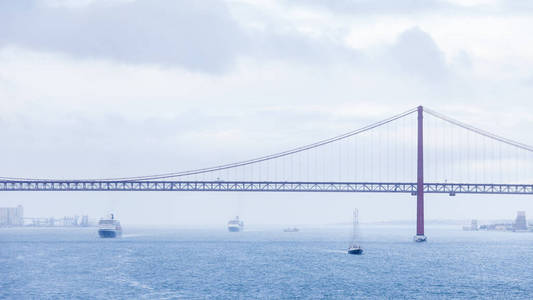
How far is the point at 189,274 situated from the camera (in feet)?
221

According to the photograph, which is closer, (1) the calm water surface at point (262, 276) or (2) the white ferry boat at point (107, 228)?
(1) the calm water surface at point (262, 276)

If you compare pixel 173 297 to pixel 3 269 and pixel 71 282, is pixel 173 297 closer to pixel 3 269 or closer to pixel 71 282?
pixel 71 282

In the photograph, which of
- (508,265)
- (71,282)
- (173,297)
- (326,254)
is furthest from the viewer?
(326,254)

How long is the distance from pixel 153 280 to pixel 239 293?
10.6 meters

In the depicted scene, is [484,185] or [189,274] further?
[484,185]

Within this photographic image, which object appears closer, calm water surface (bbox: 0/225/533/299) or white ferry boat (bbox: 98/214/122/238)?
calm water surface (bbox: 0/225/533/299)

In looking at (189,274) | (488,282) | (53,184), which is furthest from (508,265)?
(53,184)

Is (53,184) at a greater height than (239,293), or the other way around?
(53,184)

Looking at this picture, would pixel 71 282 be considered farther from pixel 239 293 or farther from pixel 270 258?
pixel 270 258

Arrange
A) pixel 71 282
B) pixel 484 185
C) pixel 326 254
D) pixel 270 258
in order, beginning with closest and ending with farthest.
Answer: pixel 71 282 → pixel 270 258 → pixel 326 254 → pixel 484 185

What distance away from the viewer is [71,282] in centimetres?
6038

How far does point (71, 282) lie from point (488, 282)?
105ft

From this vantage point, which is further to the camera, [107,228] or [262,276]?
[107,228]

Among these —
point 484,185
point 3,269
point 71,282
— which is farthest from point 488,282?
point 484,185
